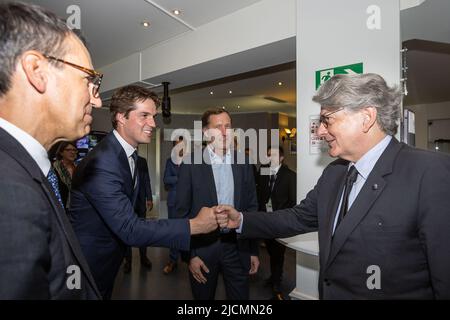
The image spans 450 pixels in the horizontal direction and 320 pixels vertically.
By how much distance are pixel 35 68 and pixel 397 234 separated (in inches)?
53.3

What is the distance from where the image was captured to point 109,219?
1.59m

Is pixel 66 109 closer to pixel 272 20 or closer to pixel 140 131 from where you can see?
pixel 140 131

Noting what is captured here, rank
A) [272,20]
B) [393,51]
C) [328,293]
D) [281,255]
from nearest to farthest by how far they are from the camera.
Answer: [328,293] → [393,51] → [272,20] → [281,255]

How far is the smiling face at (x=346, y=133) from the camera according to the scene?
1349 millimetres

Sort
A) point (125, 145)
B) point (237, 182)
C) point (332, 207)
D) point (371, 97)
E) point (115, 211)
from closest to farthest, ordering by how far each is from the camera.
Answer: point (371, 97) < point (332, 207) < point (115, 211) < point (125, 145) < point (237, 182)

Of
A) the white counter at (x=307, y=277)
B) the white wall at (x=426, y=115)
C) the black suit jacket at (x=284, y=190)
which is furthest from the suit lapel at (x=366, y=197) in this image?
the white wall at (x=426, y=115)

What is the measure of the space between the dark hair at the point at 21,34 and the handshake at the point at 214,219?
1104 millimetres

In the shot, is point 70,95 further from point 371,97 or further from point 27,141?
point 371,97

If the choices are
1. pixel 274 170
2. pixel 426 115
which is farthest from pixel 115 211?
pixel 426 115

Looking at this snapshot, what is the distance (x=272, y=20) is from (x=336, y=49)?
2.83 feet

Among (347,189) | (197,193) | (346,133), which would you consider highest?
(346,133)

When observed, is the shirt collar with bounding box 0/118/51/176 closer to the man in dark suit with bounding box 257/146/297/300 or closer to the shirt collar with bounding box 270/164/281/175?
the man in dark suit with bounding box 257/146/297/300
